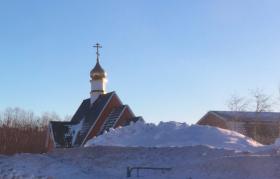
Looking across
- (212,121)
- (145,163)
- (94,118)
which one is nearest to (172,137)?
(145,163)

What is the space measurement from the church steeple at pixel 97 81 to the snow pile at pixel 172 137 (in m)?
18.8

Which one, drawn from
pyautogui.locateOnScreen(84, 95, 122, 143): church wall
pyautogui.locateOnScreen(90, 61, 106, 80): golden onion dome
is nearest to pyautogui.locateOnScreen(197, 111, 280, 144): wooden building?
pyautogui.locateOnScreen(84, 95, 122, 143): church wall

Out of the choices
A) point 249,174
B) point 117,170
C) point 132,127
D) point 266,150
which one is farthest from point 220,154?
point 132,127

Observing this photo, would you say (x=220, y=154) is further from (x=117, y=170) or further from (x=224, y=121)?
(x=224, y=121)

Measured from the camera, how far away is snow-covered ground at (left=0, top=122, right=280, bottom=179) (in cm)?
1417

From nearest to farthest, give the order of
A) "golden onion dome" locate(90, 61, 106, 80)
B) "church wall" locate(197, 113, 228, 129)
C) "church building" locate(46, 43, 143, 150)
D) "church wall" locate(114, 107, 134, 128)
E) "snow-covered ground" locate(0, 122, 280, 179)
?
"snow-covered ground" locate(0, 122, 280, 179) < "church wall" locate(114, 107, 134, 128) < "church building" locate(46, 43, 143, 150) < "golden onion dome" locate(90, 61, 106, 80) < "church wall" locate(197, 113, 228, 129)

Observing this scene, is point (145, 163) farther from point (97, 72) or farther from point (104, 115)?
point (97, 72)

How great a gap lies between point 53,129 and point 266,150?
2679 centimetres

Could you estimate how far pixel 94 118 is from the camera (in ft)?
136

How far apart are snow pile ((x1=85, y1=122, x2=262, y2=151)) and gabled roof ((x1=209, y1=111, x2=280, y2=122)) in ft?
72.7

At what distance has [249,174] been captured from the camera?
1350cm

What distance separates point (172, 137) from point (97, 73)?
21619 mm

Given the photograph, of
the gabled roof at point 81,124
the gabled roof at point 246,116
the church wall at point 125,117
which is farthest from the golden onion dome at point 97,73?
the gabled roof at point 246,116

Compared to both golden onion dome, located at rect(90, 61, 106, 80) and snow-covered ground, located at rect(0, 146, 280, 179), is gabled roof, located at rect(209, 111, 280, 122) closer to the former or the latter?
golden onion dome, located at rect(90, 61, 106, 80)
